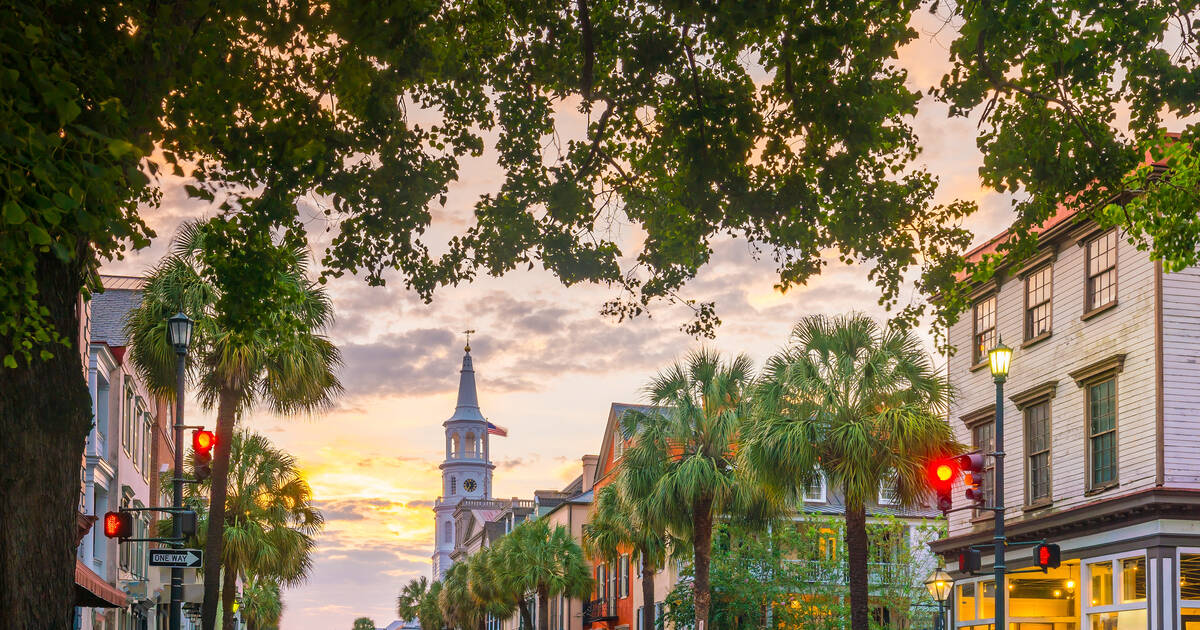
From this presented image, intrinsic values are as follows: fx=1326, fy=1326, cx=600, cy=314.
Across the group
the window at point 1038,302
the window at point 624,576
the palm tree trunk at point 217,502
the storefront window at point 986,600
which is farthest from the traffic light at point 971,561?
the window at point 624,576

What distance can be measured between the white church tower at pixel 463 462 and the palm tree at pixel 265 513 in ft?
441

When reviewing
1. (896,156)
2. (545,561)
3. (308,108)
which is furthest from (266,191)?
(545,561)

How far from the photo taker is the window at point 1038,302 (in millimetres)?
31641

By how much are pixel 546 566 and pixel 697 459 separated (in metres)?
22.8

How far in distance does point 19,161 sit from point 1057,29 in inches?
389

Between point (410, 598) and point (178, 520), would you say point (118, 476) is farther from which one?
point (410, 598)

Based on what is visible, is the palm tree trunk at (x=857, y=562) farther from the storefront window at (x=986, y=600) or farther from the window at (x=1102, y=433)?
the storefront window at (x=986, y=600)

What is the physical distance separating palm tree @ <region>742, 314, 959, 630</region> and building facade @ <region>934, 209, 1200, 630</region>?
2235 millimetres

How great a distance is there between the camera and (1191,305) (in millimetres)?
26797

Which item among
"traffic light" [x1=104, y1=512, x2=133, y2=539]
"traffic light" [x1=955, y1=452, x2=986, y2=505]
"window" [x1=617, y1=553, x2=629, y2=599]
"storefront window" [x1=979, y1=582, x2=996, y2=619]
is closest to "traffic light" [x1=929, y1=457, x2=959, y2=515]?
"traffic light" [x1=955, y1=452, x2=986, y2=505]

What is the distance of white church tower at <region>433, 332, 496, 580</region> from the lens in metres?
178

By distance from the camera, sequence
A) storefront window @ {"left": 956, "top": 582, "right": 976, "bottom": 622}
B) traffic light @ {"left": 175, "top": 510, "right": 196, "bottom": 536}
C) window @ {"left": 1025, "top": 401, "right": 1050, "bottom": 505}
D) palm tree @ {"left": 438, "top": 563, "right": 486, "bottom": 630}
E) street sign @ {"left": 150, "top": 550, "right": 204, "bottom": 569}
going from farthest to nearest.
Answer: palm tree @ {"left": 438, "top": 563, "right": 486, "bottom": 630}, storefront window @ {"left": 956, "top": 582, "right": 976, "bottom": 622}, window @ {"left": 1025, "top": 401, "right": 1050, "bottom": 505}, traffic light @ {"left": 175, "top": 510, "right": 196, "bottom": 536}, street sign @ {"left": 150, "top": 550, "right": 204, "bottom": 569}

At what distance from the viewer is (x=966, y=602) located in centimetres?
3588

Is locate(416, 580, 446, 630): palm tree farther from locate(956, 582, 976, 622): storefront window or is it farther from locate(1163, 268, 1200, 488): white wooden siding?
locate(1163, 268, 1200, 488): white wooden siding
